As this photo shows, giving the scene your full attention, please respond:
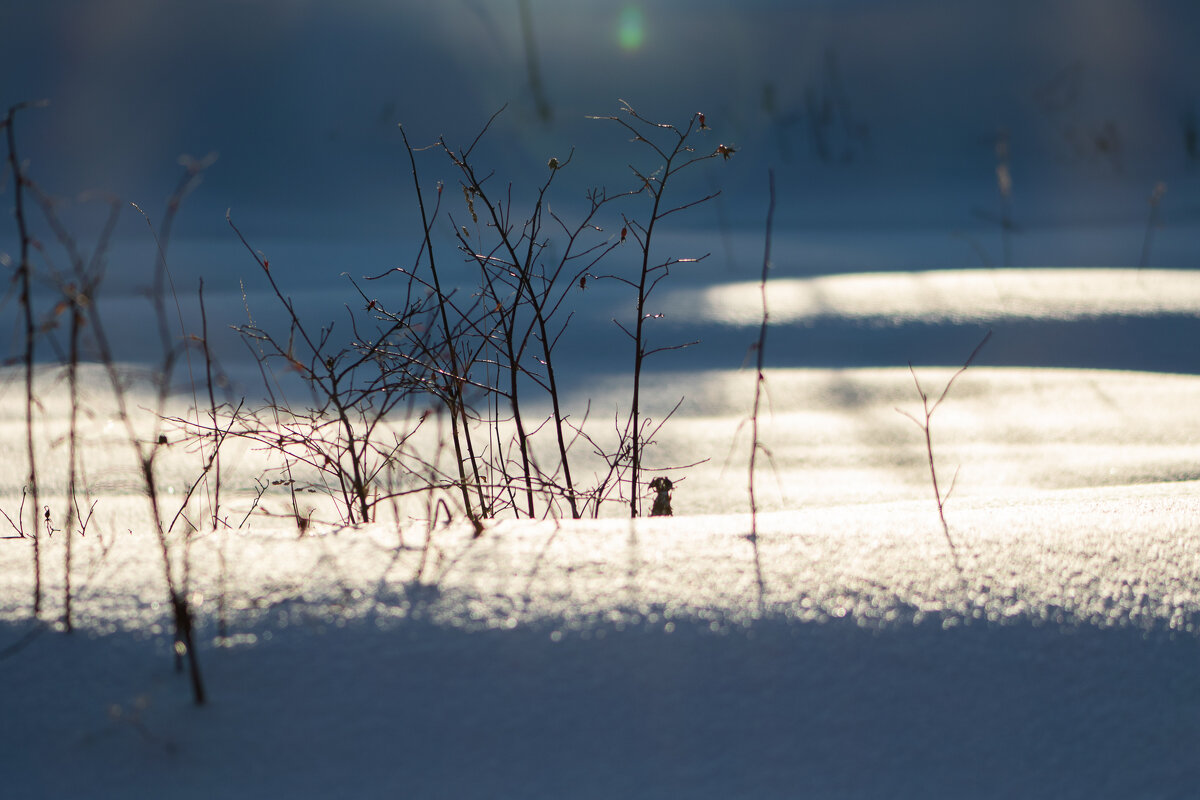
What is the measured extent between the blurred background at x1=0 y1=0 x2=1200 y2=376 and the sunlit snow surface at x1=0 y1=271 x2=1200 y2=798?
5.19 meters

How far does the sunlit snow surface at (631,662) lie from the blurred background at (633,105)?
519 centimetres

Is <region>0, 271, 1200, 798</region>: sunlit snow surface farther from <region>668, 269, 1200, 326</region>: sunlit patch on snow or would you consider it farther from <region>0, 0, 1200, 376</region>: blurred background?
<region>0, 0, 1200, 376</region>: blurred background

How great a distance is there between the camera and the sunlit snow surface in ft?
2.79

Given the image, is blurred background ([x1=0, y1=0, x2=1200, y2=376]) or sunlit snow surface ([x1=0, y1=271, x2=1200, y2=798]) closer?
sunlit snow surface ([x1=0, y1=271, x2=1200, y2=798])

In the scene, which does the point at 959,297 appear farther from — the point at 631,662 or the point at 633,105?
the point at 633,105

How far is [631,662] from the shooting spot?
0.94 metres

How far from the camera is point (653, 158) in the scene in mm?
7949

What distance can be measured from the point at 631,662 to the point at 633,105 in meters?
8.37

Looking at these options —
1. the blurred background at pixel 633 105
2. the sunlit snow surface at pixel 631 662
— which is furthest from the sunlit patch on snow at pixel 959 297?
the sunlit snow surface at pixel 631 662

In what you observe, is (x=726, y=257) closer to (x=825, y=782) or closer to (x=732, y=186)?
(x=732, y=186)

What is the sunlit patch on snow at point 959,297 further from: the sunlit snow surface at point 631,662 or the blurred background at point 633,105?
the sunlit snow surface at point 631,662

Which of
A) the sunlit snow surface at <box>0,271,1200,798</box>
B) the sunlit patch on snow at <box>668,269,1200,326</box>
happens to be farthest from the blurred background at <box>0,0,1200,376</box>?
the sunlit snow surface at <box>0,271,1200,798</box>

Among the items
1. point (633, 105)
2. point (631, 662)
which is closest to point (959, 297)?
point (631, 662)

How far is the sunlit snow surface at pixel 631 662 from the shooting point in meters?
0.85
